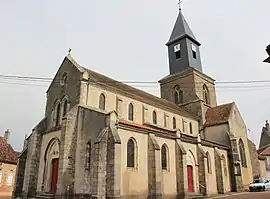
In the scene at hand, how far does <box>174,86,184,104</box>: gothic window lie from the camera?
40.2 m

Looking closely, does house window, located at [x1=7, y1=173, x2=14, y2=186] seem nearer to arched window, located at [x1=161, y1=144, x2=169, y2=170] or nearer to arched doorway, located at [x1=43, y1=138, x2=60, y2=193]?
arched doorway, located at [x1=43, y1=138, x2=60, y2=193]

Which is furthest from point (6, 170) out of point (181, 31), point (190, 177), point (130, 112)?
point (181, 31)

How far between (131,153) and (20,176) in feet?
40.9

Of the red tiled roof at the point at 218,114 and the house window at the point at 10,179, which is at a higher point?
the red tiled roof at the point at 218,114

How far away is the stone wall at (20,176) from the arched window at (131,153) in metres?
12.0

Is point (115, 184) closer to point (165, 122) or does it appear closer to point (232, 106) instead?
point (165, 122)

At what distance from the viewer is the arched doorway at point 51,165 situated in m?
22.2

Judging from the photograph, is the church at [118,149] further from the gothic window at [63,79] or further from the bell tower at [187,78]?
the bell tower at [187,78]

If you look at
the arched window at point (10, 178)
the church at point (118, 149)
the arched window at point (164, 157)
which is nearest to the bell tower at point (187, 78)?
the church at point (118, 149)

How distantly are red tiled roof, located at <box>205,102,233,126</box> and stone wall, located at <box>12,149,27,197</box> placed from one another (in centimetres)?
2396

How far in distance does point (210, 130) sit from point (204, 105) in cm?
466

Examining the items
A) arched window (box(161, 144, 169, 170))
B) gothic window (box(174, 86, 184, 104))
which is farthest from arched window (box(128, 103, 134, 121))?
Result: gothic window (box(174, 86, 184, 104))

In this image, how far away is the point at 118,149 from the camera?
1797 cm

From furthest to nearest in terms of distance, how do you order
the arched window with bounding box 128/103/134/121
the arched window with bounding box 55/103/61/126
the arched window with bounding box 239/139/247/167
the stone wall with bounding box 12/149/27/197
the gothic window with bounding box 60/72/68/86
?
the arched window with bounding box 239/139/247/167, the arched window with bounding box 128/103/134/121, the gothic window with bounding box 60/72/68/86, the arched window with bounding box 55/103/61/126, the stone wall with bounding box 12/149/27/197
